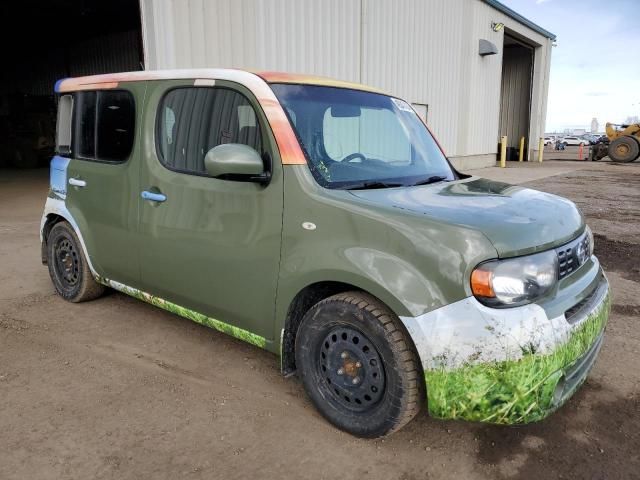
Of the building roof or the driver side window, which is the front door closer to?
the driver side window

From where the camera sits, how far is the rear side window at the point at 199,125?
293 centimetres

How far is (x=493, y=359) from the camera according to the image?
2.14 m

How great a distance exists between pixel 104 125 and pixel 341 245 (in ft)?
7.62

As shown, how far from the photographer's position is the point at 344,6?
1242cm

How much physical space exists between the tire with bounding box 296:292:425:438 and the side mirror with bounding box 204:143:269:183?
790 mm

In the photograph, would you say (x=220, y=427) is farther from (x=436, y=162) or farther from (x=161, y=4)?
(x=161, y=4)

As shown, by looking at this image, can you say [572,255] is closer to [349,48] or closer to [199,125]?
[199,125]

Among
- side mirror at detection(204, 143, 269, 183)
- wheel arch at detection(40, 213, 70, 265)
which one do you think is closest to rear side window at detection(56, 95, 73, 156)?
Answer: wheel arch at detection(40, 213, 70, 265)

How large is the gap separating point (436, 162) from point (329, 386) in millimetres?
1694

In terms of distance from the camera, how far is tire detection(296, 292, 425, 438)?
234 cm

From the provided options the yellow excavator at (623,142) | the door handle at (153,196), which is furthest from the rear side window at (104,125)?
the yellow excavator at (623,142)

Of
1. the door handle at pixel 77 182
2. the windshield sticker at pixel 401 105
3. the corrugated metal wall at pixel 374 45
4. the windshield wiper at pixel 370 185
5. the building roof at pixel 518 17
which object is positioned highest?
the building roof at pixel 518 17

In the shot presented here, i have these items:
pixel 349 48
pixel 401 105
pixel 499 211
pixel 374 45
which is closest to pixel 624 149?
pixel 374 45

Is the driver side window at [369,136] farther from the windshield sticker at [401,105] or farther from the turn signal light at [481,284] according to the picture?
the turn signal light at [481,284]
